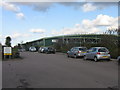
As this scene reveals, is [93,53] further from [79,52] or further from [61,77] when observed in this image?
[61,77]

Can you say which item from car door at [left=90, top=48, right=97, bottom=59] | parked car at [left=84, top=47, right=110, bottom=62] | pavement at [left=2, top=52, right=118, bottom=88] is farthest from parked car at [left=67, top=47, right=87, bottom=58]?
pavement at [left=2, top=52, right=118, bottom=88]

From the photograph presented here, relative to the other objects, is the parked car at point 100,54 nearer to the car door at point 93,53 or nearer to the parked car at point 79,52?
the car door at point 93,53

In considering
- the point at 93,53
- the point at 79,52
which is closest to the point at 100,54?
the point at 93,53

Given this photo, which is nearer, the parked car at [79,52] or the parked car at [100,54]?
the parked car at [100,54]

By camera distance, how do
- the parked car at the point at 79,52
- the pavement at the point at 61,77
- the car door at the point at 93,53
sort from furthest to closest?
the parked car at the point at 79,52, the car door at the point at 93,53, the pavement at the point at 61,77

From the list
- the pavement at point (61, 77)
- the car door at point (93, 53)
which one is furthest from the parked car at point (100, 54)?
the pavement at point (61, 77)

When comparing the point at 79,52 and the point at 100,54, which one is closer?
the point at 100,54

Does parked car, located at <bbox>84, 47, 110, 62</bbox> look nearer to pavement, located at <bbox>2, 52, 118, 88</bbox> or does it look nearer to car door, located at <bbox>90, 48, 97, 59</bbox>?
car door, located at <bbox>90, 48, 97, 59</bbox>

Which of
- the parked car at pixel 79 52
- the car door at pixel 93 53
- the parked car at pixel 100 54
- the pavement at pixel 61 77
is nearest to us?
the pavement at pixel 61 77

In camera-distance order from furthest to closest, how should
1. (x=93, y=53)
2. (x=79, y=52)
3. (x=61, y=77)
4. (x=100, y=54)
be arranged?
(x=79, y=52) → (x=93, y=53) → (x=100, y=54) → (x=61, y=77)

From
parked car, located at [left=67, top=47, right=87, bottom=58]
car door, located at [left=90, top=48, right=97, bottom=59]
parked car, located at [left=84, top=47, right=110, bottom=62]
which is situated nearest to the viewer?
parked car, located at [left=84, top=47, right=110, bottom=62]

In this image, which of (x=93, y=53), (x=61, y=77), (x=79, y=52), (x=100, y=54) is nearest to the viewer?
(x=61, y=77)

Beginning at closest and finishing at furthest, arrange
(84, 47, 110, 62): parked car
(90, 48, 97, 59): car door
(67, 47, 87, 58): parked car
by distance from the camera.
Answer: (84, 47, 110, 62): parked car < (90, 48, 97, 59): car door < (67, 47, 87, 58): parked car

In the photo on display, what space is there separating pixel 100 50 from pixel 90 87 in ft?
35.4
